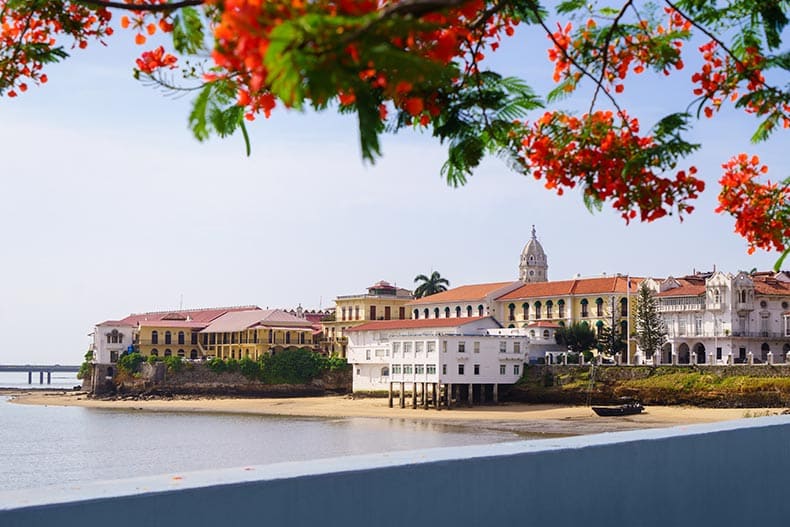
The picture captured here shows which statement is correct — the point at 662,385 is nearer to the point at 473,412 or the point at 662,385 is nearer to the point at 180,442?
the point at 473,412

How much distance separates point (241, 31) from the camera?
305 centimetres

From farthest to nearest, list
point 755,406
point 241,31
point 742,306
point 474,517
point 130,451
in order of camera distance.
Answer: point 742,306 → point 755,406 → point 130,451 → point 474,517 → point 241,31

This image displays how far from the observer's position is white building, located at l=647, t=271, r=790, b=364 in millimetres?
69188

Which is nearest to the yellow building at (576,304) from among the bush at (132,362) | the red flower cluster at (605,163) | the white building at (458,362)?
the white building at (458,362)

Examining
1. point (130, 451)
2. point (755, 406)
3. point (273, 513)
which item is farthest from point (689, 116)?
point (755, 406)

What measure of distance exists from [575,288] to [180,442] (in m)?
41.0

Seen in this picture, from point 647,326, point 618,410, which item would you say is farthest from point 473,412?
point 647,326

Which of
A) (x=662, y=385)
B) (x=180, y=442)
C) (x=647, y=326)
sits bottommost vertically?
(x=180, y=442)

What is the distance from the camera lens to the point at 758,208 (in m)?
6.98

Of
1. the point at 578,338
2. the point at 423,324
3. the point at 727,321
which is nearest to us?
the point at 727,321

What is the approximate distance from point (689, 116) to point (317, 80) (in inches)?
118

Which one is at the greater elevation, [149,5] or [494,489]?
[149,5]

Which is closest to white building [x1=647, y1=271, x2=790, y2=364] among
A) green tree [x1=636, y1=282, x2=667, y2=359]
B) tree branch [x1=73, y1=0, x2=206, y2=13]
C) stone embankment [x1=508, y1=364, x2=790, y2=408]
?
green tree [x1=636, y1=282, x2=667, y2=359]

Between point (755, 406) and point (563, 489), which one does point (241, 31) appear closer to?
point (563, 489)
